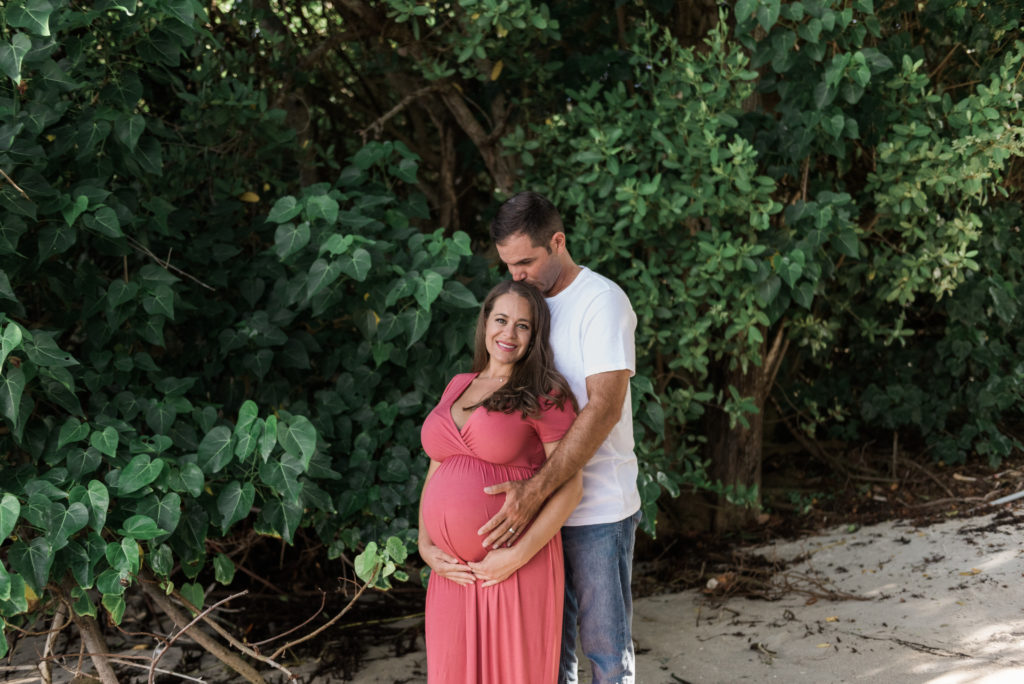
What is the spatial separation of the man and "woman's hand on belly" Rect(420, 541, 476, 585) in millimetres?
237

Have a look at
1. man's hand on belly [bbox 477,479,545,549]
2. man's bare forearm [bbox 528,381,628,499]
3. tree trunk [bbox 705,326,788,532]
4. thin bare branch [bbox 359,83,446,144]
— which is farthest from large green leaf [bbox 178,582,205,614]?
→ tree trunk [bbox 705,326,788,532]

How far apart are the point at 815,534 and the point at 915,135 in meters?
2.22

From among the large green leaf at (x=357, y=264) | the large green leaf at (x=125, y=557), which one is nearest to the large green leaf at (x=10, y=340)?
the large green leaf at (x=125, y=557)

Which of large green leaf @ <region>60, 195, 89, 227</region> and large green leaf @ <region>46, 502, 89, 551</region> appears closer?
large green leaf @ <region>46, 502, 89, 551</region>

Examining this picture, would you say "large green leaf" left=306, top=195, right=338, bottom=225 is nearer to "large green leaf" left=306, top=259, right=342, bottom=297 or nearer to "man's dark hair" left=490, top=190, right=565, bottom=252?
"large green leaf" left=306, top=259, right=342, bottom=297

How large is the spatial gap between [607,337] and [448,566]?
2.27 ft

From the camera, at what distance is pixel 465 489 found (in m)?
2.21

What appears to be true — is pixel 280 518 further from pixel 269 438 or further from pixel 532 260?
pixel 532 260

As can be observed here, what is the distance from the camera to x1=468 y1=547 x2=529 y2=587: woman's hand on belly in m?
2.17

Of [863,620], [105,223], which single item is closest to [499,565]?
[105,223]

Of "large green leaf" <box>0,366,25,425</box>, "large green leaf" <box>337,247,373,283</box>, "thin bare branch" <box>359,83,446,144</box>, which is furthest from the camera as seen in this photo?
"thin bare branch" <box>359,83,446,144</box>

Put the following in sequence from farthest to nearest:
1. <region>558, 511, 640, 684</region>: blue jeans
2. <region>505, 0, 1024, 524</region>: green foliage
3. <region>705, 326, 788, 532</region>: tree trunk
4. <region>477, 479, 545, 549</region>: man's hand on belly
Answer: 1. <region>705, 326, 788, 532</region>: tree trunk
2. <region>505, 0, 1024, 524</region>: green foliage
3. <region>558, 511, 640, 684</region>: blue jeans
4. <region>477, 479, 545, 549</region>: man's hand on belly

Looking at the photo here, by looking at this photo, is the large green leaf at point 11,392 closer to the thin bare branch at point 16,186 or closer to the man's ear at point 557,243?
the thin bare branch at point 16,186

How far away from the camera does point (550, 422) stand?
222 centimetres
